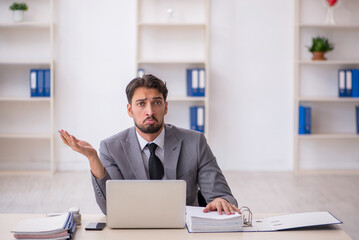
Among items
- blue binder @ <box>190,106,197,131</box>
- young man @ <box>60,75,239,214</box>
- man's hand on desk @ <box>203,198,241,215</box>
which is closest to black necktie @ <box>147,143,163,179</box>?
young man @ <box>60,75,239,214</box>

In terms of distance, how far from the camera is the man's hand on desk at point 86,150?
2248 millimetres

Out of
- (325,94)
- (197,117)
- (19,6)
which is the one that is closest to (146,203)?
(197,117)

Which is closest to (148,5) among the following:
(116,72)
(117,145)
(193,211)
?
(116,72)

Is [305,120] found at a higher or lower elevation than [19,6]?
lower

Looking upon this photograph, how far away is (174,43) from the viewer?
6109 mm

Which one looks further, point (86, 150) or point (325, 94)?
point (325, 94)

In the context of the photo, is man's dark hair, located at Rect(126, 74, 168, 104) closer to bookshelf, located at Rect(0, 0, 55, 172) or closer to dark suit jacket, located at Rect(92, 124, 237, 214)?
dark suit jacket, located at Rect(92, 124, 237, 214)

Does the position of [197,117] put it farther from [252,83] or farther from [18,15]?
[18,15]

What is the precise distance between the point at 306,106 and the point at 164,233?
14.5ft

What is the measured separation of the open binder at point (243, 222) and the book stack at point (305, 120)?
3734 millimetres

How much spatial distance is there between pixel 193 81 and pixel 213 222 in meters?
3.75

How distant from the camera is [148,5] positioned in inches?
238

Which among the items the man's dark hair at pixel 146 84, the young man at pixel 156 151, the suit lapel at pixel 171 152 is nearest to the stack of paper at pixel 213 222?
the young man at pixel 156 151

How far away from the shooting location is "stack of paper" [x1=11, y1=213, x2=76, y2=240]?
2.07 m
